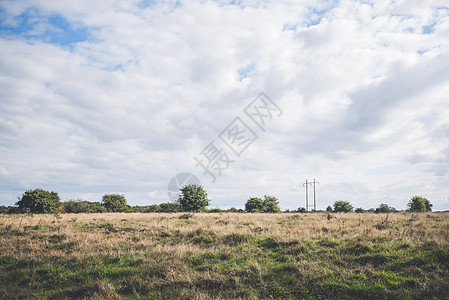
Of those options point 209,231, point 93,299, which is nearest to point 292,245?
point 209,231

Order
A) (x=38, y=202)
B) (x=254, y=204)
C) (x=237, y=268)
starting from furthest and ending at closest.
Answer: (x=254, y=204)
(x=38, y=202)
(x=237, y=268)

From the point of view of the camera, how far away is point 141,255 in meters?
10.3

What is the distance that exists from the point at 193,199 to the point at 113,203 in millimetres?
18155

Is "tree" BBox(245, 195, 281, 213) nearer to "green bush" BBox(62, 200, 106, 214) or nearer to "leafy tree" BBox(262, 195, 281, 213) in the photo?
"leafy tree" BBox(262, 195, 281, 213)

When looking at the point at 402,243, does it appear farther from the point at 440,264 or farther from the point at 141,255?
the point at 141,255

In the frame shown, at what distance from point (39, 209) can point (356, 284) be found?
4758cm

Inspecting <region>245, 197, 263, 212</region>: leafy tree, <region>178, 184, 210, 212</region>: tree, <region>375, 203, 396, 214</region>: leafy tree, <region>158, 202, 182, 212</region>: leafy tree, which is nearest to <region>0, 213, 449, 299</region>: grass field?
<region>375, 203, 396, 214</region>: leafy tree

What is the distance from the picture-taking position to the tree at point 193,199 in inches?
1994

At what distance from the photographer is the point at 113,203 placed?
173ft

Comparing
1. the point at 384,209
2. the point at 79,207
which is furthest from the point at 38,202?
the point at 384,209

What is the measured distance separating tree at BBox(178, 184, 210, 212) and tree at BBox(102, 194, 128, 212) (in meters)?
13.8

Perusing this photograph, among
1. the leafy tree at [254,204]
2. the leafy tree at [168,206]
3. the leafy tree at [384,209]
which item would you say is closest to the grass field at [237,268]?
the leafy tree at [384,209]

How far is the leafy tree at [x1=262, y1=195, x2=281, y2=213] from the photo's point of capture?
2397 inches

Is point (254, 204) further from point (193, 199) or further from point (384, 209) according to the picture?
point (384, 209)
